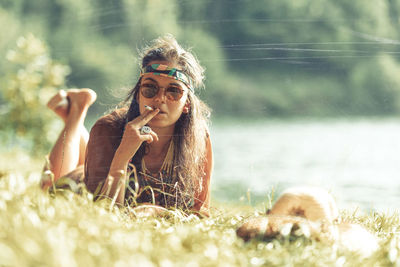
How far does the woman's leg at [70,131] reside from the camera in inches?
91.4

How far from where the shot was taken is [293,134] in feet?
6.89

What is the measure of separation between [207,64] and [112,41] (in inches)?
17.1

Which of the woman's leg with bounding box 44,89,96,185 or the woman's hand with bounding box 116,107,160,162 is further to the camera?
the woman's leg with bounding box 44,89,96,185

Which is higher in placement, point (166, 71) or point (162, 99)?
point (166, 71)

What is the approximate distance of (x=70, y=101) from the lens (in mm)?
2406

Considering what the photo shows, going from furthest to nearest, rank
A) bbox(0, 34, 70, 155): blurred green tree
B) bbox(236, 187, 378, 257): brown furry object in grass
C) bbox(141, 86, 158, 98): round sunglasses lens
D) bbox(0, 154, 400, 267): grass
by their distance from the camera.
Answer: bbox(0, 34, 70, 155): blurred green tree → bbox(141, 86, 158, 98): round sunglasses lens → bbox(236, 187, 378, 257): brown furry object in grass → bbox(0, 154, 400, 267): grass

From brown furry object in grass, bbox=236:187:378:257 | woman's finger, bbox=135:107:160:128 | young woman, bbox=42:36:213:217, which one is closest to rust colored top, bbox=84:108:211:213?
young woman, bbox=42:36:213:217

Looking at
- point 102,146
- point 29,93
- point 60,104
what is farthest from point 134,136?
point 29,93

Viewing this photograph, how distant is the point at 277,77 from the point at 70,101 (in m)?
1.02

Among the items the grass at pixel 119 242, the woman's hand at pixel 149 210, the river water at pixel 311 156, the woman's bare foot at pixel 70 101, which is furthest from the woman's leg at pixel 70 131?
the river water at pixel 311 156

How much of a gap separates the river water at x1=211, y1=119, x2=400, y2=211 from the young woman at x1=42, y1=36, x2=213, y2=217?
4.8 inches

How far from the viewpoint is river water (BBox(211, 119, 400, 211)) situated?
211 cm

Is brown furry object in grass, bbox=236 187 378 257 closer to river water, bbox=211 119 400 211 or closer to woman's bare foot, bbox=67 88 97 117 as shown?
river water, bbox=211 119 400 211

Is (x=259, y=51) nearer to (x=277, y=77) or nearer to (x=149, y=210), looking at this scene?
(x=277, y=77)
